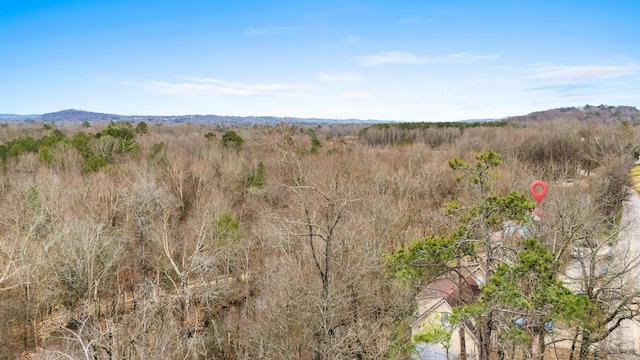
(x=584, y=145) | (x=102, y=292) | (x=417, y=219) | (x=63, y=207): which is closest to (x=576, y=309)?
(x=417, y=219)

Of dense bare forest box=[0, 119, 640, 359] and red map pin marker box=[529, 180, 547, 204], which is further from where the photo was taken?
red map pin marker box=[529, 180, 547, 204]

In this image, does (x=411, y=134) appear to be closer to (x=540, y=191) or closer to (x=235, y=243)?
(x=540, y=191)

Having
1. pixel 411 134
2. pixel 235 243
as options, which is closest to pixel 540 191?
pixel 235 243

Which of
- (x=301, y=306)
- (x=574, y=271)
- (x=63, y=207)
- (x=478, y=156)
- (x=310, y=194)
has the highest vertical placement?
(x=478, y=156)

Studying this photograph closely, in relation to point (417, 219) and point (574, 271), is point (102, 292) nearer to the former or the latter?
point (417, 219)

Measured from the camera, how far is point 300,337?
1458 cm

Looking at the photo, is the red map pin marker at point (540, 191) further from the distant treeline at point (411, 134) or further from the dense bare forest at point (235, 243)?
the distant treeline at point (411, 134)

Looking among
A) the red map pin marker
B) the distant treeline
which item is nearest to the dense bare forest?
the red map pin marker

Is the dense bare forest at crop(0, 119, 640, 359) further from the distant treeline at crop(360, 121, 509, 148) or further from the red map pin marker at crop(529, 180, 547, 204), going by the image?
the distant treeline at crop(360, 121, 509, 148)

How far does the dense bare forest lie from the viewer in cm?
1295

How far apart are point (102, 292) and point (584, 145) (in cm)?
5214

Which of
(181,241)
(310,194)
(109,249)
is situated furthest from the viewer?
(181,241)

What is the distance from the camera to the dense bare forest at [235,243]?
510 inches

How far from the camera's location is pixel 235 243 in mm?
23031
